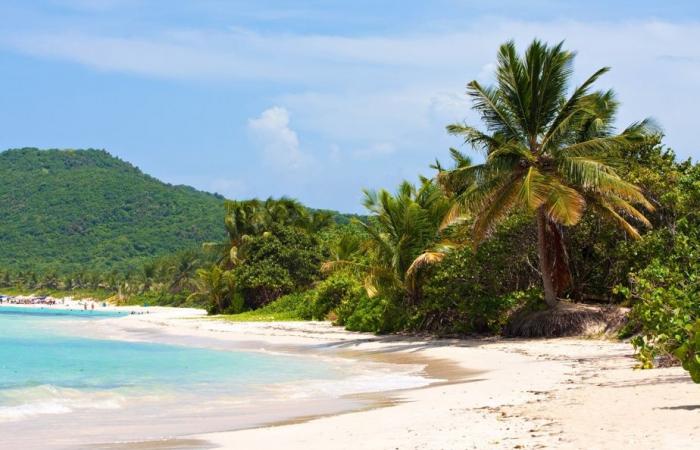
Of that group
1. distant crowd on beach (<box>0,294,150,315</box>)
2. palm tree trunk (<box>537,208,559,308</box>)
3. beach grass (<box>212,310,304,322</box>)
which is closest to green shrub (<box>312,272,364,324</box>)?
beach grass (<box>212,310,304,322</box>)

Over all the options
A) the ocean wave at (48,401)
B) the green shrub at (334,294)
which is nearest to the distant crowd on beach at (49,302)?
the green shrub at (334,294)

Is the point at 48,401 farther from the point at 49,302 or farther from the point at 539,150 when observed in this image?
the point at 49,302

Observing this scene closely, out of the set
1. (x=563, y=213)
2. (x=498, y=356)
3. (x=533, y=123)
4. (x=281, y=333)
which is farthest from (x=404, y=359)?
(x=281, y=333)

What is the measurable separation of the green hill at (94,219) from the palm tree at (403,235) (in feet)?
363

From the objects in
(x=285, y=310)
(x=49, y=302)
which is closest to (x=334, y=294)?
(x=285, y=310)

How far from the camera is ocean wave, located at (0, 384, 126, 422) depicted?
11852 mm

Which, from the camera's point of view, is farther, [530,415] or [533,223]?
[533,223]

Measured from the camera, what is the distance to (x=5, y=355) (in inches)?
933

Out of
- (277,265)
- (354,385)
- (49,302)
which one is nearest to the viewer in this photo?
(354,385)

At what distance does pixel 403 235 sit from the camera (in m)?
25.2

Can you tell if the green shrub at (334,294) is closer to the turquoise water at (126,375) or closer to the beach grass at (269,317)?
the beach grass at (269,317)

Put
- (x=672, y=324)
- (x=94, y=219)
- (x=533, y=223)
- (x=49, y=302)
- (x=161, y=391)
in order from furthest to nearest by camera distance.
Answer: (x=94, y=219) → (x=49, y=302) → (x=533, y=223) → (x=161, y=391) → (x=672, y=324)

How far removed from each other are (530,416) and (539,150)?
13884 mm

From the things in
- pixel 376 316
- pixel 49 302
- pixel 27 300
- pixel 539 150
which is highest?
pixel 539 150
